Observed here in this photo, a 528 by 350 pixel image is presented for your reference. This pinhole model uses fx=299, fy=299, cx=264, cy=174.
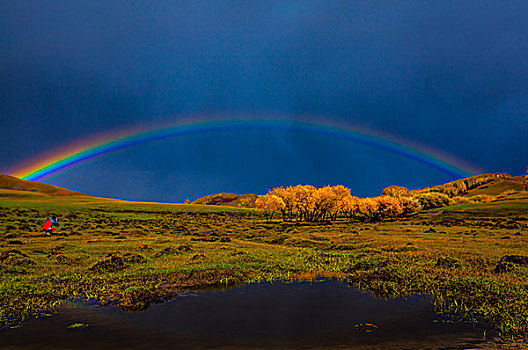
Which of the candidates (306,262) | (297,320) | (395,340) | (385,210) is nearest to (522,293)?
(395,340)

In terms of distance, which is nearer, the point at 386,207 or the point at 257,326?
the point at 257,326

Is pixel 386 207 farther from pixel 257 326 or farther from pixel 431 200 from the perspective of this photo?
pixel 257 326

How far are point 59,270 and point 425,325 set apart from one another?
23.0 meters

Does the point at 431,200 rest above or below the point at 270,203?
above

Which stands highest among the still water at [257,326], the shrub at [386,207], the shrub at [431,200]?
the shrub at [431,200]

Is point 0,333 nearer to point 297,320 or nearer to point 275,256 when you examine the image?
point 297,320

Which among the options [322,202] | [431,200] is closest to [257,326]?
[322,202]

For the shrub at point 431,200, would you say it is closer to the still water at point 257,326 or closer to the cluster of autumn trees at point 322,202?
the cluster of autumn trees at point 322,202

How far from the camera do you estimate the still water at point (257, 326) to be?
405 inches

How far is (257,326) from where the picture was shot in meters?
12.0

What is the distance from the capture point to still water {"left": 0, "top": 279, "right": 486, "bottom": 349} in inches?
405

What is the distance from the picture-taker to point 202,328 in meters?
11.8

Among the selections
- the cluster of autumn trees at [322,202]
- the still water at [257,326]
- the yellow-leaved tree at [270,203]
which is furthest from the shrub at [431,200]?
the still water at [257,326]

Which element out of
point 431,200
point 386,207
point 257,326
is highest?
point 431,200
